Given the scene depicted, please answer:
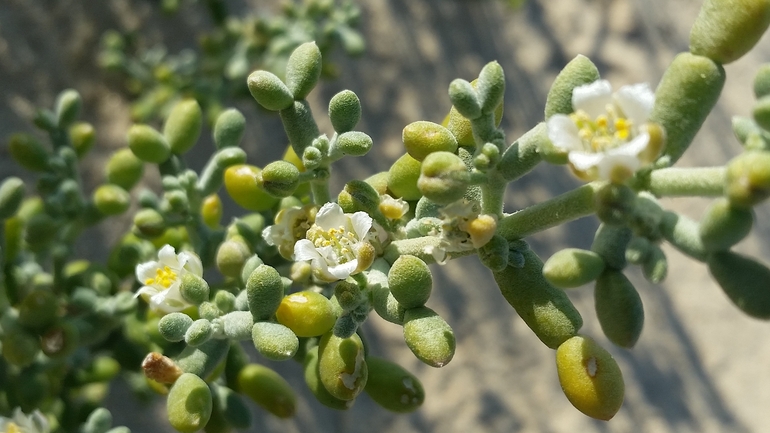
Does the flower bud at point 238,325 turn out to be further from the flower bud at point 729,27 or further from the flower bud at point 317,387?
the flower bud at point 729,27

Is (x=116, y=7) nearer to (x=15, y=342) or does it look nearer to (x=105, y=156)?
(x=105, y=156)

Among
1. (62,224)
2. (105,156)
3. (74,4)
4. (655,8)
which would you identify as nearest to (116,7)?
(74,4)

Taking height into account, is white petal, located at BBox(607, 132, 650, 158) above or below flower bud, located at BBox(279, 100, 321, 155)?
above

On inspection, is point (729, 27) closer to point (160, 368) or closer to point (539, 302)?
point (539, 302)

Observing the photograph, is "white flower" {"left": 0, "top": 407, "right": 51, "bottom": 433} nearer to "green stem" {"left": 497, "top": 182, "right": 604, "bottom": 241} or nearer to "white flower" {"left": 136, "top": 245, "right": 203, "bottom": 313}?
"white flower" {"left": 136, "top": 245, "right": 203, "bottom": 313}

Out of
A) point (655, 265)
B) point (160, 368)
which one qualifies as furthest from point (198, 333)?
point (655, 265)

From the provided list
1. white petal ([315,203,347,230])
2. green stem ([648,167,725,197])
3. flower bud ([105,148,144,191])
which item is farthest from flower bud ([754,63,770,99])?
flower bud ([105,148,144,191])
